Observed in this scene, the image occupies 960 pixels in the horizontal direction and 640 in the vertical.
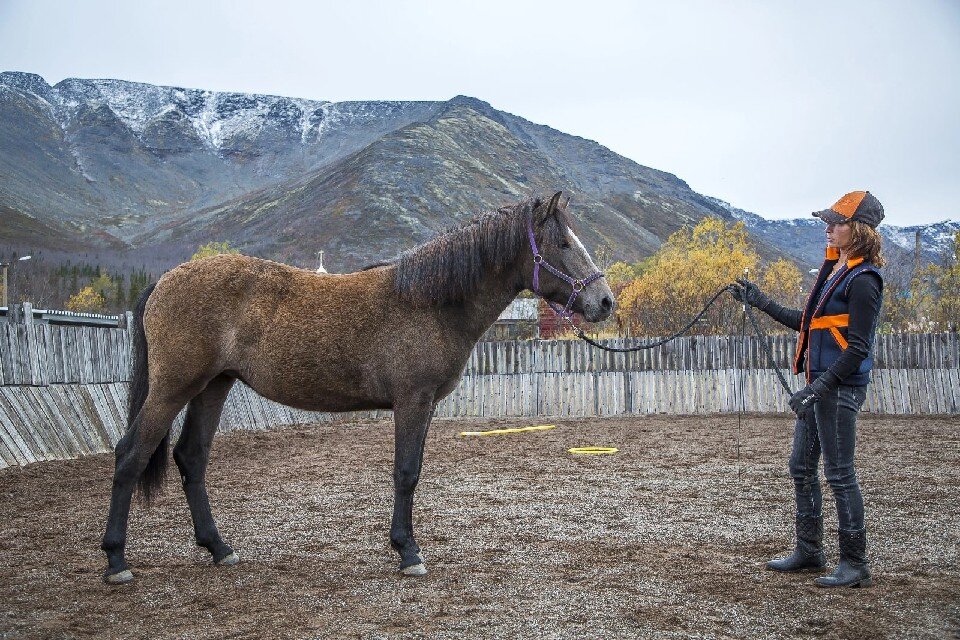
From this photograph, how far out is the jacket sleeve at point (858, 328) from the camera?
4.34m

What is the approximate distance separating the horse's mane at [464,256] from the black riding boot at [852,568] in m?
2.46

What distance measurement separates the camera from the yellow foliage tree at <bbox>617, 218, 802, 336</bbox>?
29.3 meters

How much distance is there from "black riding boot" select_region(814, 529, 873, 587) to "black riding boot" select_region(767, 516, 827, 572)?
11.0 inches

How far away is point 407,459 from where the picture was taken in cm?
493

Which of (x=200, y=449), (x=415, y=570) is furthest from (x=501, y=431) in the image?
(x=415, y=570)

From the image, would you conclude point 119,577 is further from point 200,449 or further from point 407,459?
point 407,459

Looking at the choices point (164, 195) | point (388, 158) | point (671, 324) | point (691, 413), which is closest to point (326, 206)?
point (388, 158)

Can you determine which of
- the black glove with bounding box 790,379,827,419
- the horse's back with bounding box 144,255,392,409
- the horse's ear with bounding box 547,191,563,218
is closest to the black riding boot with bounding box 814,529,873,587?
the black glove with bounding box 790,379,827,419

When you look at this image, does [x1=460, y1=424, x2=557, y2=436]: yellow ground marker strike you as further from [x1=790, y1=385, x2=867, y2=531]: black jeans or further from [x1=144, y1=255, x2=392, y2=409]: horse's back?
[x1=790, y1=385, x2=867, y2=531]: black jeans

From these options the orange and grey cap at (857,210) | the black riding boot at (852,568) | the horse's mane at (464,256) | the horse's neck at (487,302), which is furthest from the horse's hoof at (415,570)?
the orange and grey cap at (857,210)

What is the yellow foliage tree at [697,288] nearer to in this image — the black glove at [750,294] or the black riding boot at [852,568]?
the black glove at [750,294]

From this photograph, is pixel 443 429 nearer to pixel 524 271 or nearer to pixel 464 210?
pixel 524 271

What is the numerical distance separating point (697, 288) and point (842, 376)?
30698 millimetres

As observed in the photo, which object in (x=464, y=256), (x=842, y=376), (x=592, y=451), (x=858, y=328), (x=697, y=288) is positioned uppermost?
(x=697, y=288)
